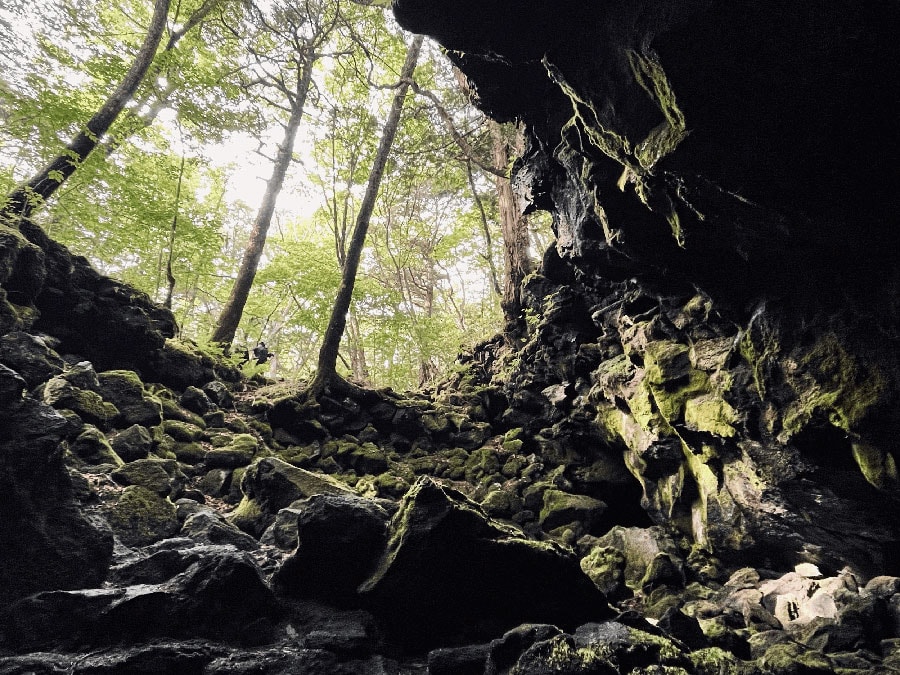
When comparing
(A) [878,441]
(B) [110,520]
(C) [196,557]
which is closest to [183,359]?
(B) [110,520]

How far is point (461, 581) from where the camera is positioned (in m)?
4.35

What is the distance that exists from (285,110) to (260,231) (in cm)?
602

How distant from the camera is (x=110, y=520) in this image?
5238 mm

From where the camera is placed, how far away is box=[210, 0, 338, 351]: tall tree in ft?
45.4

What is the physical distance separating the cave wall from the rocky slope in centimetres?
3

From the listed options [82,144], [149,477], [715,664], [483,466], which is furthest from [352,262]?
[715,664]

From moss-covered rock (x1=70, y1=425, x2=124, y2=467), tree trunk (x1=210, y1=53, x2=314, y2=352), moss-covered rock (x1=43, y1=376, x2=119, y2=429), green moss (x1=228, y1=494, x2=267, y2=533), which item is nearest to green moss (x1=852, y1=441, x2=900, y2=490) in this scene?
green moss (x1=228, y1=494, x2=267, y2=533)

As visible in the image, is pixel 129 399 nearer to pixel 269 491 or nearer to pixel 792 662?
pixel 269 491

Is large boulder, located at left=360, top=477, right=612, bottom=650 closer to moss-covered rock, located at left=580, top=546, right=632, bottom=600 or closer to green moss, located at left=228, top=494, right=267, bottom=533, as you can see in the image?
green moss, located at left=228, top=494, right=267, bottom=533

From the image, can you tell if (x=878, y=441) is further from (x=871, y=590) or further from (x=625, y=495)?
(x=625, y=495)

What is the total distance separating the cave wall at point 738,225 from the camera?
4.07 meters

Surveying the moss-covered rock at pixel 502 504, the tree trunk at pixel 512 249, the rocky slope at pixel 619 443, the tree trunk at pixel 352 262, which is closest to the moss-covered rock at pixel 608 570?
the rocky slope at pixel 619 443

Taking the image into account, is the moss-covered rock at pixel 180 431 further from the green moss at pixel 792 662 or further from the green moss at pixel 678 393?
the green moss at pixel 792 662

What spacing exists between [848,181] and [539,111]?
5.76 meters
